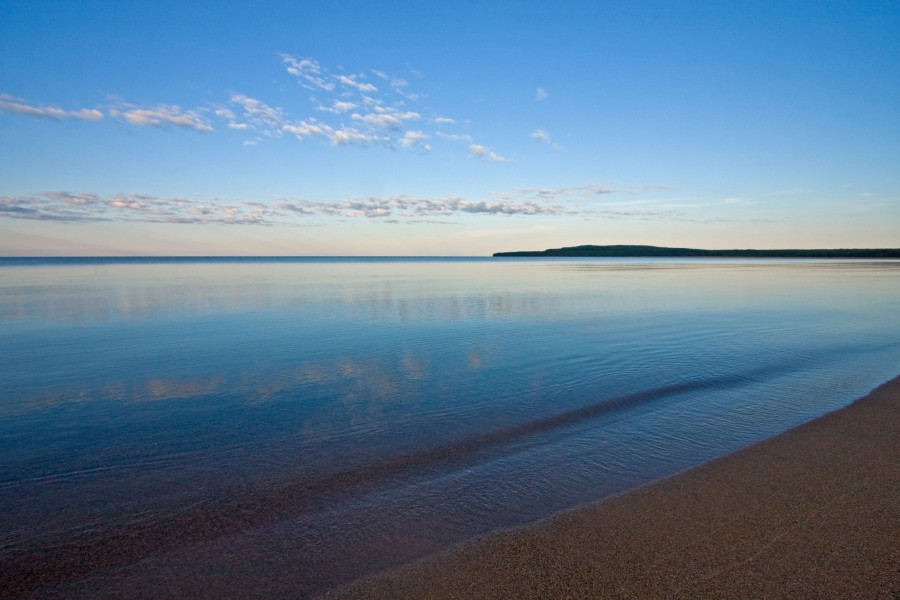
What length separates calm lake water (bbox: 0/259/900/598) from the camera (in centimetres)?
461

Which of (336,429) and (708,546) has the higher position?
(708,546)

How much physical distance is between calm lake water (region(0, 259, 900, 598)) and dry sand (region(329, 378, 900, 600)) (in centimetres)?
38

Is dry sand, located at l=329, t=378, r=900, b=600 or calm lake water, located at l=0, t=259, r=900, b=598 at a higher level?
dry sand, located at l=329, t=378, r=900, b=600

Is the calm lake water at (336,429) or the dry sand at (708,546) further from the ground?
the dry sand at (708,546)

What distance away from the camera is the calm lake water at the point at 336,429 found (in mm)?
4609

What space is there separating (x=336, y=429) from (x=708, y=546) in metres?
5.22

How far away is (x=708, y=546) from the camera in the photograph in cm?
436

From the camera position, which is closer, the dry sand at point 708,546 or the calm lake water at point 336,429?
the dry sand at point 708,546

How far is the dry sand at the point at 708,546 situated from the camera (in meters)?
3.83

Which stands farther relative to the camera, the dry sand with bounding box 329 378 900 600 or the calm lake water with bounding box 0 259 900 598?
the calm lake water with bounding box 0 259 900 598

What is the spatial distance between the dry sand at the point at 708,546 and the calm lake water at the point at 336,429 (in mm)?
384

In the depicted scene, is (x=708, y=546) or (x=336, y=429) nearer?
(x=708, y=546)

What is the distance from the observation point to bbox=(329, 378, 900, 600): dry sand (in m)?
3.83

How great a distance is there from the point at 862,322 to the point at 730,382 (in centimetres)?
1283
